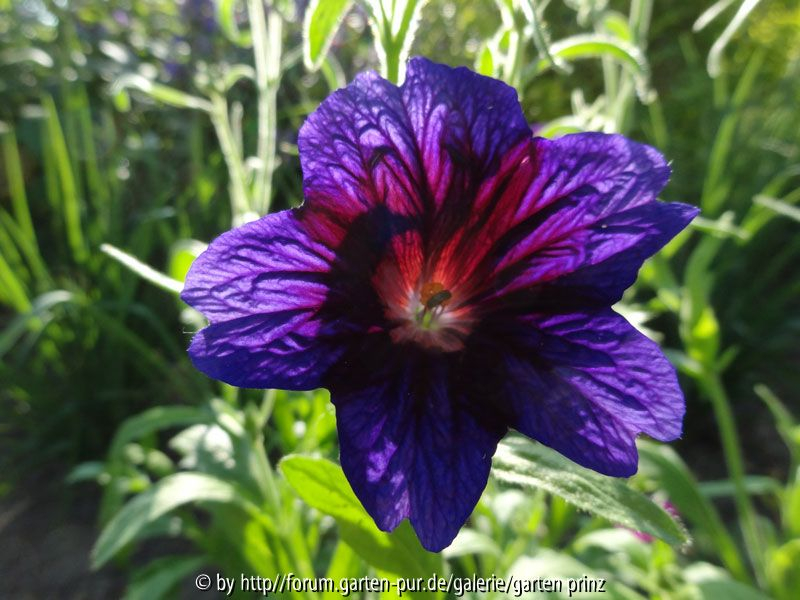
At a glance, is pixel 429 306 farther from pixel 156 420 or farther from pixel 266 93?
pixel 156 420

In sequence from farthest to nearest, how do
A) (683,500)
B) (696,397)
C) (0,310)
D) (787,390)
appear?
1. (0,310)
2. (787,390)
3. (696,397)
4. (683,500)

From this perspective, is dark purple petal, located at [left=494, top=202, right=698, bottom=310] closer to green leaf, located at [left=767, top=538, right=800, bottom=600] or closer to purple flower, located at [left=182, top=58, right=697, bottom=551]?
purple flower, located at [left=182, top=58, right=697, bottom=551]

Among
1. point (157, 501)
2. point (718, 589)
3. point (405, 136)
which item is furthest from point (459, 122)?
point (718, 589)

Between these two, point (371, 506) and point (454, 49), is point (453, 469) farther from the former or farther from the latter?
point (454, 49)

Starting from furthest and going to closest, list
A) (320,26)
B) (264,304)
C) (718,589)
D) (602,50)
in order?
(718,589) → (602,50) → (320,26) → (264,304)

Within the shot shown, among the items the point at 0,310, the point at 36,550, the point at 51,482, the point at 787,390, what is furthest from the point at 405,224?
the point at 0,310

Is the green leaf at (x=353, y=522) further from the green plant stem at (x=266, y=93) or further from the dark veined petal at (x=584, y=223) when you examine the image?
the green plant stem at (x=266, y=93)

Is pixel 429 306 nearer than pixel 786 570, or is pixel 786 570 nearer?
pixel 429 306

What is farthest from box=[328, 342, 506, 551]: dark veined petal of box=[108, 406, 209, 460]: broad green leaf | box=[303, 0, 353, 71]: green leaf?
box=[108, 406, 209, 460]: broad green leaf
